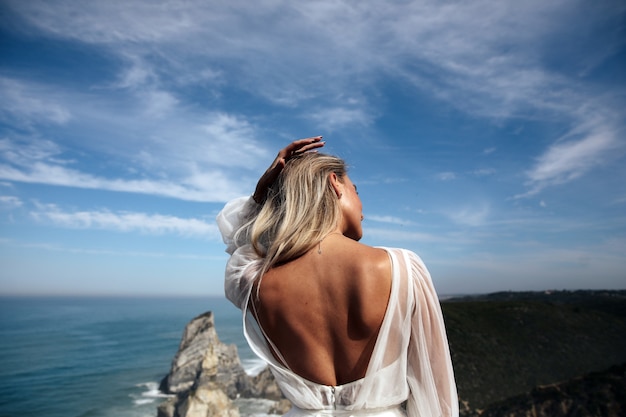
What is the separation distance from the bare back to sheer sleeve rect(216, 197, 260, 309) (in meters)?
0.19

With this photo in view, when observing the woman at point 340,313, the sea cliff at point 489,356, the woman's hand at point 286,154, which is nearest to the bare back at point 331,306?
the woman at point 340,313

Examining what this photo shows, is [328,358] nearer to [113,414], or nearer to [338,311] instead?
[338,311]

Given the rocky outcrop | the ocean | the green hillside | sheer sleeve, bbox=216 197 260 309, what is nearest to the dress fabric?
sheer sleeve, bbox=216 197 260 309

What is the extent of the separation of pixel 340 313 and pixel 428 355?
0.45 metres

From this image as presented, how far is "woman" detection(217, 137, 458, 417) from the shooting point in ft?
5.45

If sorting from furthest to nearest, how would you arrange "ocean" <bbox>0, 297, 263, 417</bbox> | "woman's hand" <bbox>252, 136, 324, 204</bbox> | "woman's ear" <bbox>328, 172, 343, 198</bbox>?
"ocean" <bbox>0, 297, 263, 417</bbox>
"woman's hand" <bbox>252, 136, 324, 204</bbox>
"woman's ear" <bbox>328, 172, 343, 198</bbox>

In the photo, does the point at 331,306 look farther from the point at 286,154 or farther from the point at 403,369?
the point at 286,154

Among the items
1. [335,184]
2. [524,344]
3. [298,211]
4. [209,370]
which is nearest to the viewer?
[298,211]

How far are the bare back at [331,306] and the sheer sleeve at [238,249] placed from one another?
0.19 metres

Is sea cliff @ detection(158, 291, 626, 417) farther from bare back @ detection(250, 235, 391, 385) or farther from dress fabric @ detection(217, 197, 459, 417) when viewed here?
bare back @ detection(250, 235, 391, 385)

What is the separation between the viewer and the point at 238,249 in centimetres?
216

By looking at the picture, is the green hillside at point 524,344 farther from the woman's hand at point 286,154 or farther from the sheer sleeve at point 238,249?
the woman's hand at point 286,154

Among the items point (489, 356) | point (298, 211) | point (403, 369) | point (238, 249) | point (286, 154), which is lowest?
point (489, 356)

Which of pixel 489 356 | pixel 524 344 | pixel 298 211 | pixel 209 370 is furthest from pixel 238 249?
pixel 524 344
